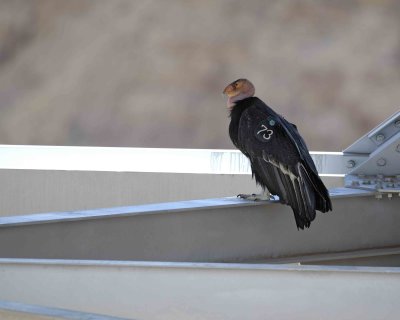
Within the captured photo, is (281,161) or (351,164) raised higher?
(351,164)

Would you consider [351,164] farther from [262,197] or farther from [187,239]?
[187,239]

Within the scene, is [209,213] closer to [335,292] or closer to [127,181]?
[335,292]

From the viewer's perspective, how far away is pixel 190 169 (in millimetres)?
4316

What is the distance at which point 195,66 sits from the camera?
36.4 feet

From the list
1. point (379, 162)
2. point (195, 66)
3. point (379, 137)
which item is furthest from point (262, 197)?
point (195, 66)

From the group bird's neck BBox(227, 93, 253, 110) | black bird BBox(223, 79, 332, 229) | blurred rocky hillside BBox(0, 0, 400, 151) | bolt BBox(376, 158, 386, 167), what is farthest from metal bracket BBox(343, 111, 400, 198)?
blurred rocky hillside BBox(0, 0, 400, 151)

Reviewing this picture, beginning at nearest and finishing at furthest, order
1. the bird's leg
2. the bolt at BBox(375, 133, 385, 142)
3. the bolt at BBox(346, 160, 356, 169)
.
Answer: the bird's leg → the bolt at BBox(375, 133, 385, 142) → the bolt at BBox(346, 160, 356, 169)

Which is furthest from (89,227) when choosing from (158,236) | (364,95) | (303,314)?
(364,95)

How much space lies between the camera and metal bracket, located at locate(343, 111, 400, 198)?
11.2 ft

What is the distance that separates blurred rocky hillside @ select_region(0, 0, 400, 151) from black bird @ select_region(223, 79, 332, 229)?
7363 millimetres

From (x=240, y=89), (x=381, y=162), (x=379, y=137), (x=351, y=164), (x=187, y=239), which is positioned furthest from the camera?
(x=351, y=164)

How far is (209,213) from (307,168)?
1.29 feet

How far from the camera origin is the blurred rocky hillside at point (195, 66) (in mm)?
10602

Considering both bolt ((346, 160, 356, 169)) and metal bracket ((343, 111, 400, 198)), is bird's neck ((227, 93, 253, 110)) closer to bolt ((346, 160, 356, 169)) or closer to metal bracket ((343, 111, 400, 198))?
metal bracket ((343, 111, 400, 198))
